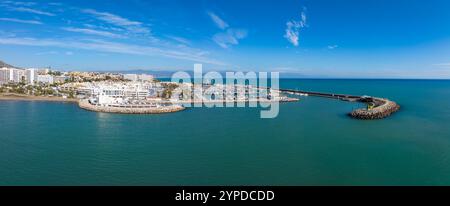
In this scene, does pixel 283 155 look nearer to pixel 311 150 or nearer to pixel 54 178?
pixel 311 150

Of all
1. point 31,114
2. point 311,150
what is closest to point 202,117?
point 311,150

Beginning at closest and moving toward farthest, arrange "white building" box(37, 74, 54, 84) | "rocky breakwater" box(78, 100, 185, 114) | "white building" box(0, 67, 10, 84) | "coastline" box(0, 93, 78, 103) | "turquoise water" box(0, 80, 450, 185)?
"turquoise water" box(0, 80, 450, 185) < "rocky breakwater" box(78, 100, 185, 114) < "coastline" box(0, 93, 78, 103) < "white building" box(0, 67, 10, 84) < "white building" box(37, 74, 54, 84)

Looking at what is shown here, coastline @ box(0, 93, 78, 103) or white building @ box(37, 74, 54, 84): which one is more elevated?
white building @ box(37, 74, 54, 84)

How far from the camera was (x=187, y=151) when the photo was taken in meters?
7.80

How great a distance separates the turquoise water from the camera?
6023 millimetres

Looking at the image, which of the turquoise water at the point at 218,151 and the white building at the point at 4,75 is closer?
the turquoise water at the point at 218,151

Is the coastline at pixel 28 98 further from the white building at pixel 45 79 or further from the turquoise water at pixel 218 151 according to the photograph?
the white building at pixel 45 79

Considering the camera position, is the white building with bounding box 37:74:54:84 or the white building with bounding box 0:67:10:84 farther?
the white building with bounding box 37:74:54:84

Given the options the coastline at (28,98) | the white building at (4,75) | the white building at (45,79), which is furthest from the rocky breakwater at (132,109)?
the white building at (4,75)

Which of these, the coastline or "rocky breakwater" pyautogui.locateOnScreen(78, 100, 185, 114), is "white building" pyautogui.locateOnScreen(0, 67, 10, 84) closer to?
the coastline

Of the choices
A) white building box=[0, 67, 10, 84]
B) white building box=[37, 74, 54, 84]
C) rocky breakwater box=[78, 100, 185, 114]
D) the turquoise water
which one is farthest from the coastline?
white building box=[0, 67, 10, 84]

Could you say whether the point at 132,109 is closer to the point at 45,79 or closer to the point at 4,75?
the point at 45,79

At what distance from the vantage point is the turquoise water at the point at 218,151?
19.8 feet
